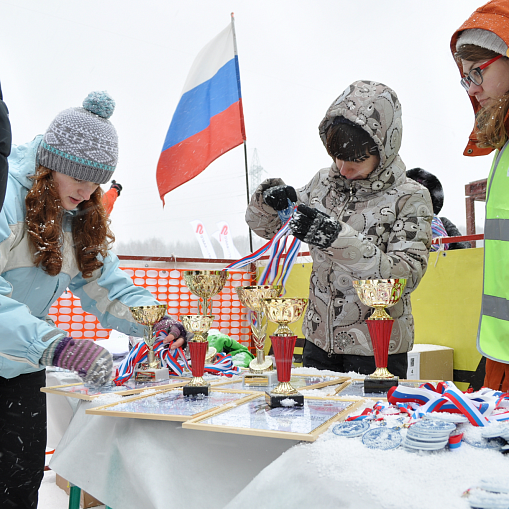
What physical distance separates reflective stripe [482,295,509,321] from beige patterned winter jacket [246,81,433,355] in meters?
0.32

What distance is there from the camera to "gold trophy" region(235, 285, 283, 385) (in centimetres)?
146

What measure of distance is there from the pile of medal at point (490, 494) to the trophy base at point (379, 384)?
2.24 ft

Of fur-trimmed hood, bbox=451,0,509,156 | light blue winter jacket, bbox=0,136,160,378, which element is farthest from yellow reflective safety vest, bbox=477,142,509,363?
light blue winter jacket, bbox=0,136,160,378

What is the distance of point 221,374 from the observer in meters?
1.73

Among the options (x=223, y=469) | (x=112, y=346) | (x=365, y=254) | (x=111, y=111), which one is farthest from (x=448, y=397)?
(x=112, y=346)

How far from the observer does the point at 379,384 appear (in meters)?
1.25

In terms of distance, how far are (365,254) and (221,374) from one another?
71cm

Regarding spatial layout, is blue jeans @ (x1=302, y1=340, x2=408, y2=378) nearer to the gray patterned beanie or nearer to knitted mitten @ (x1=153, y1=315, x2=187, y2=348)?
knitted mitten @ (x1=153, y1=315, x2=187, y2=348)

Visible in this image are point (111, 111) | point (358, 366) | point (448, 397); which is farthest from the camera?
point (111, 111)

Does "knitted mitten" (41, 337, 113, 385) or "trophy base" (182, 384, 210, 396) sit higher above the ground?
"knitted mitten" (41, 337, 113, 385)

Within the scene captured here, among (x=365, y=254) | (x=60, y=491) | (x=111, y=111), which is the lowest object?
(x=60, y=491)

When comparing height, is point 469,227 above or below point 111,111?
below

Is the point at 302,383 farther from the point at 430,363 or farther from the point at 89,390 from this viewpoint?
the point at 430,363

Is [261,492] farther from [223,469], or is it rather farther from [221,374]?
[221,374]
